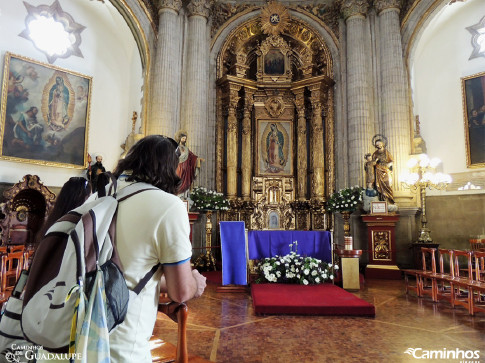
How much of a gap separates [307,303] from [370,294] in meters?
2.04

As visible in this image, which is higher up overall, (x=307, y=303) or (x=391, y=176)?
(x=391, y=176)

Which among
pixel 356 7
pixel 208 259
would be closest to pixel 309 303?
pixel 208 259

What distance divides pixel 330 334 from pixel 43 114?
29.8 feet

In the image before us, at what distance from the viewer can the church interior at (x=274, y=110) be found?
8820mm

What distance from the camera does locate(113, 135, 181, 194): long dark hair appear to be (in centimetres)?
141

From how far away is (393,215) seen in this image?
8.31 metres

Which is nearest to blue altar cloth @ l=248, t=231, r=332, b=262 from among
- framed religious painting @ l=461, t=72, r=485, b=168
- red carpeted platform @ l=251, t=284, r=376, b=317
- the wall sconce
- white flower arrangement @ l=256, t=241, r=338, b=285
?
white flower arrangement @ l=256, t=241, r=338, b=285

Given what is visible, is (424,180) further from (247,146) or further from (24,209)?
(24,209)

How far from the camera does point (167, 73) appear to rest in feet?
32.9

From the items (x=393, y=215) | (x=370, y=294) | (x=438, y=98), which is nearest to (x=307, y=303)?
(x=370, y=294)

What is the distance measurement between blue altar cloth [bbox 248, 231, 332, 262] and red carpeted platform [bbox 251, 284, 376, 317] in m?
0.94

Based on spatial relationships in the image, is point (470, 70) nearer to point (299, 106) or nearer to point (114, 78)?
point (299, 106)

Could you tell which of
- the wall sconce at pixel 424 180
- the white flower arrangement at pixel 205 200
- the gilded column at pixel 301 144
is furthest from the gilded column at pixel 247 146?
the wall sconce at pixel 424 180

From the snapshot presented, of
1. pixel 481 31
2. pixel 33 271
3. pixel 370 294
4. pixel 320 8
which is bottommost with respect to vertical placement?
pixel 370 294
